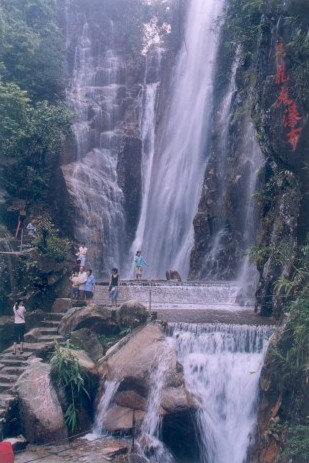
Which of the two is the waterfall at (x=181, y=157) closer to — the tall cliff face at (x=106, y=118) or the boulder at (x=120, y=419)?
the tall cliff face at (x=106, y=118)

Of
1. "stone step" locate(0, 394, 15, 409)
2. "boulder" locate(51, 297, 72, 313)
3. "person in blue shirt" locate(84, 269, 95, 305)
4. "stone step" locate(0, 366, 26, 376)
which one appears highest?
"person in blue shirt" locate(84, 269, 95, 305)

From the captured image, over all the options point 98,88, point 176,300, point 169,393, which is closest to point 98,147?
point 98,88

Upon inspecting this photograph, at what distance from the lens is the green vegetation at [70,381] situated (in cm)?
1273

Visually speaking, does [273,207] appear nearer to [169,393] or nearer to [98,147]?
[169,393]

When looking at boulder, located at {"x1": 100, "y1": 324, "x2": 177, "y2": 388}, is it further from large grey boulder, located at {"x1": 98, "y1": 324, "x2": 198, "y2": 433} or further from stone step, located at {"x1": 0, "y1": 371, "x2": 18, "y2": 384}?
stone step, located at {"x1": 0, "y1": 371, "x2": 18, "y2": 384}

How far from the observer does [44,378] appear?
1293 cm

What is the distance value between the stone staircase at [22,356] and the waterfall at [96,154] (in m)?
8.25

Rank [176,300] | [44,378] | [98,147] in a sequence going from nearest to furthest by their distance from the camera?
[44,378]
[176,300]
[98,147]

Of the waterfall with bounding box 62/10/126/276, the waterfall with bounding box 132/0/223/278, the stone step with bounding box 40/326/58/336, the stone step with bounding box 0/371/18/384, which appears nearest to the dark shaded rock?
the stone step with bounding box 0/371/18/384

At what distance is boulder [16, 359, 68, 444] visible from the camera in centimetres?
1215

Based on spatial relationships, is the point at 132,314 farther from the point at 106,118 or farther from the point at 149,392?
the point at 106,118

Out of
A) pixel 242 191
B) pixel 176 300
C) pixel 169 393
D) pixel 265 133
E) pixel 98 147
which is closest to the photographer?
pixel 169 393

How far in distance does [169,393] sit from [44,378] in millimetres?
2867

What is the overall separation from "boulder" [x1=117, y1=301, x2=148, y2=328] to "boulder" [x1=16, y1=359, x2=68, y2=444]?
238cm
